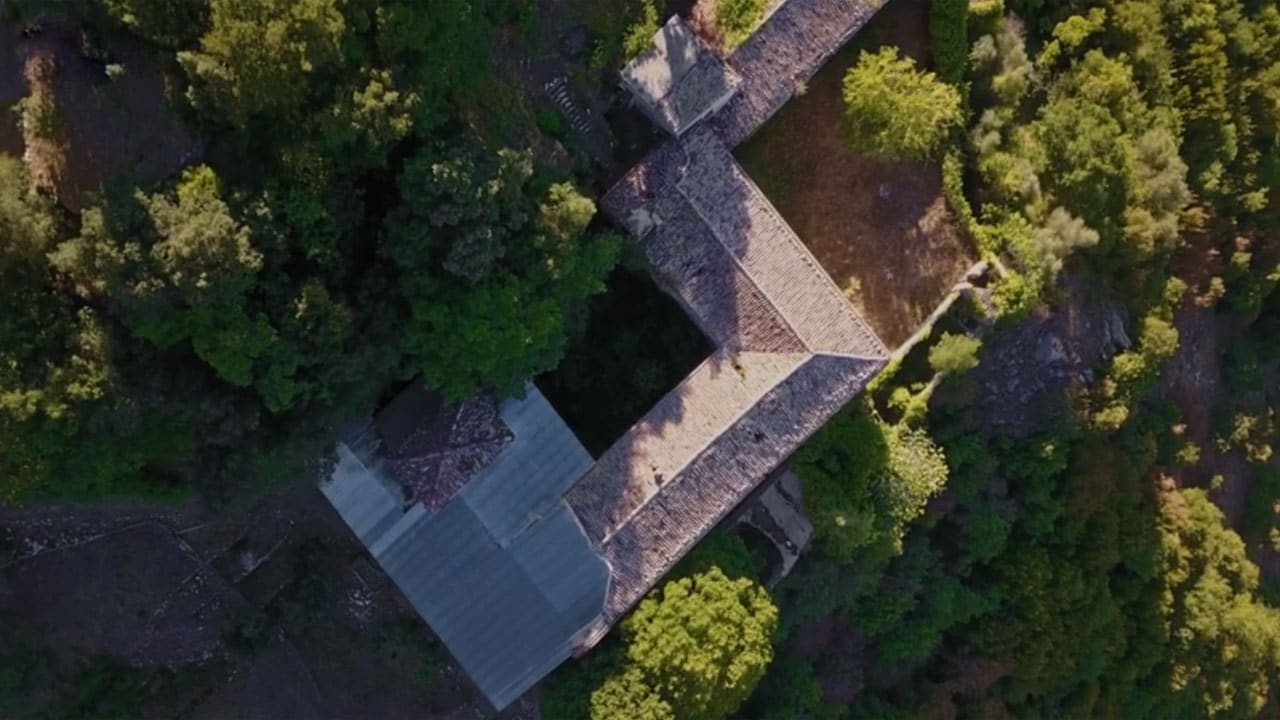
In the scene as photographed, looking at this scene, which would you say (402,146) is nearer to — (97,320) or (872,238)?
(97,320)

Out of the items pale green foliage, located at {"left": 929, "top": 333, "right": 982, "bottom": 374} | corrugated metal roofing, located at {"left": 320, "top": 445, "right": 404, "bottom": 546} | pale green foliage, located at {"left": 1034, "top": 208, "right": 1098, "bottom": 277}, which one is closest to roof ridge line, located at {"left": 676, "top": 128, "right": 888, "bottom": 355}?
pale green foliage, located at {"left": 929, "top": 333, "right": 982, "bottom": 374}

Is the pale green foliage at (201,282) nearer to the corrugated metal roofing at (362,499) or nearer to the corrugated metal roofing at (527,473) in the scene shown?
the corrugated metal roofing at (362,499)

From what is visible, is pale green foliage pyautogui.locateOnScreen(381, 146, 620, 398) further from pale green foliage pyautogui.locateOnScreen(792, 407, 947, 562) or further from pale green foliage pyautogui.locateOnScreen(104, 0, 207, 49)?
pale green foliage pyautogui.locateOnScreen(792, 407, 947, 562)

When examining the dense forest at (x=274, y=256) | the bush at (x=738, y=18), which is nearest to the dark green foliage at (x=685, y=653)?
the dense forest at (x=274, y=256)

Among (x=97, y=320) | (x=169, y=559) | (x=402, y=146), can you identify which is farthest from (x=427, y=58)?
(x=169, y=559)

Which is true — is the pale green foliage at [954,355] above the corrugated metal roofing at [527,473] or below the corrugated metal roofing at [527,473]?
below

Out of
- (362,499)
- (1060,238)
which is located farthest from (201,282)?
(1060,238)
